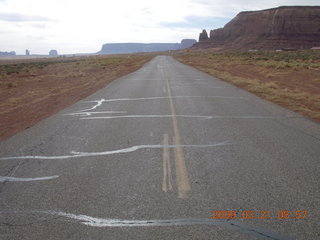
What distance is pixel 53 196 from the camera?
4.29m

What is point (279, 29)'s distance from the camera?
128125 mm

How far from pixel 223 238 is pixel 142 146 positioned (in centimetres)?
353

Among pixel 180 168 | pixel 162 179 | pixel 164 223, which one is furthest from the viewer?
pixel 180 168

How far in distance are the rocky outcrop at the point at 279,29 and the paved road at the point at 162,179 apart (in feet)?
395

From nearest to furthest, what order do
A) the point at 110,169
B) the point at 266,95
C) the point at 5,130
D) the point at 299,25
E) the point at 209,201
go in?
1. the point at 209,201
2. the point at 110,169
3. the point at 5,130
4. the point at 266,95
5. the point at 299,25

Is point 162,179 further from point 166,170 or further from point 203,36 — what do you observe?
point 203,36

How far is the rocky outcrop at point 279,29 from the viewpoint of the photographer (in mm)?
120775

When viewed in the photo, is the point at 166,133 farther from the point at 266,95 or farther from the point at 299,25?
the point at 299,25

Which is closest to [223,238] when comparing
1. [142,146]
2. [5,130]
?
[142,146]

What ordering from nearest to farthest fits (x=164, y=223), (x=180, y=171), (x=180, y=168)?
(x=164, y=223), (x=180, y=171), (x=180, y=168)

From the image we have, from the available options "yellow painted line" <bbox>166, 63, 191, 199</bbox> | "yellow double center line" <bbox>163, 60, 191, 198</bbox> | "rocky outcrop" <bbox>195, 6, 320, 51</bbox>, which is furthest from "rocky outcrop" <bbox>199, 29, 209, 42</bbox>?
"yellow painted line" <bbox>166, 63, 191, 199</bbox>
